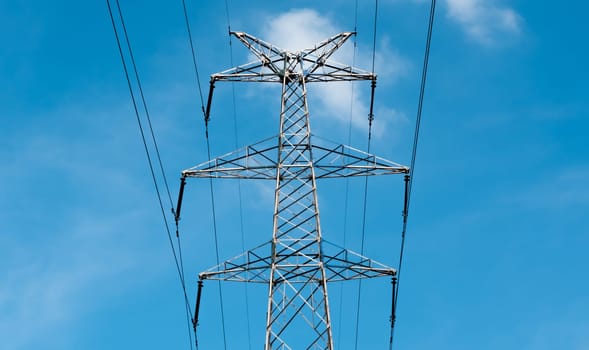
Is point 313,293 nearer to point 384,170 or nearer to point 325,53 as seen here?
point 384,170

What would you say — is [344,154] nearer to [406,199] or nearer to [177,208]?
[406,199]

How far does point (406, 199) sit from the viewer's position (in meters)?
29.1

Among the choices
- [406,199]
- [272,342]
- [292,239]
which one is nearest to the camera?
[272,342]

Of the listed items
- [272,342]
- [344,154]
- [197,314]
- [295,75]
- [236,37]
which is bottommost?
[272,342]

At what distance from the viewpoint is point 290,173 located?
86.4 feet

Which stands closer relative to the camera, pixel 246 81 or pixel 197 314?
pixel 197 314

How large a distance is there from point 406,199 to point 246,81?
623 centimetres

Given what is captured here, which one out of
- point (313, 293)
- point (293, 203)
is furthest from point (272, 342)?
point (293, 203)

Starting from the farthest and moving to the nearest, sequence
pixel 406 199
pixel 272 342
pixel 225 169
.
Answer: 1. pixel 406 199
2. pixel 225 169
3. pixel 272 342

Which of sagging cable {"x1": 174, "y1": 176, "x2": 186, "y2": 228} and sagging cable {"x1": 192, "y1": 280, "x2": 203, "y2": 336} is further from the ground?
sagging cable {"x1": 174, "y1": 176, "x2": 186, "y2": 228}

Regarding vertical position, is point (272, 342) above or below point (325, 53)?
below

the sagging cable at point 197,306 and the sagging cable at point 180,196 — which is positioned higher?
the sagging cable at point 180,196

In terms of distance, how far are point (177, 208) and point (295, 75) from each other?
5.55 metres

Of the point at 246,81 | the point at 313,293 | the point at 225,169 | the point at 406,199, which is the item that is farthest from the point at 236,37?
the point at 313,293
